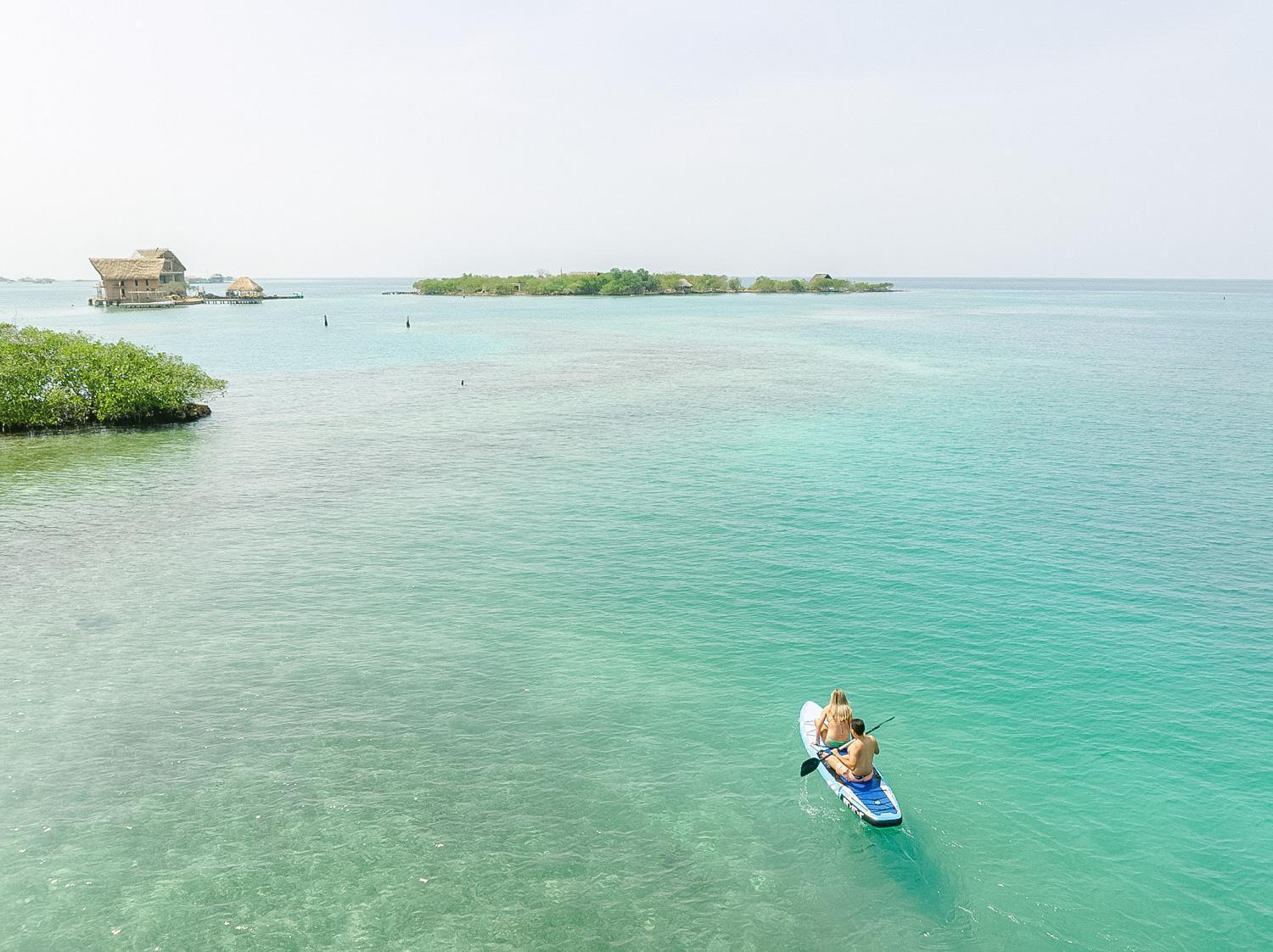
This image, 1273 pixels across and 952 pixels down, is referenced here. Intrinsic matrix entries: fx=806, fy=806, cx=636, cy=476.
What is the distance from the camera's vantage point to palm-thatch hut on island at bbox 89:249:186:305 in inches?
7165

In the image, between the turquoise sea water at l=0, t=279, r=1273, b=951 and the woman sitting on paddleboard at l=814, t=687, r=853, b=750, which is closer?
the turquoise sea water at l=0, t=279, r=1273, b=951

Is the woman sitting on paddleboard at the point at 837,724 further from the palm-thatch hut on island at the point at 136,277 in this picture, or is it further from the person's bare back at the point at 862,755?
the palm-thatch hut on island at the point at 136,277

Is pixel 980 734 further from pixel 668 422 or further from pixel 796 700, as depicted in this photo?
pixel 668 422

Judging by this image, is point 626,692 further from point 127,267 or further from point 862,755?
point 127,267

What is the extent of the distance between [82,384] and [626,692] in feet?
161

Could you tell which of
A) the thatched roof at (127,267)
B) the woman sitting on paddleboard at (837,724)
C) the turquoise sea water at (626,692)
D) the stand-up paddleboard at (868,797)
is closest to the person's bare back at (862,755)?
the stand-up paddleboard at (868,797)

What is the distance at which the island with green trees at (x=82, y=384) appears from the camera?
50625 millimetres

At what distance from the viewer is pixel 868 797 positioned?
16391 mm

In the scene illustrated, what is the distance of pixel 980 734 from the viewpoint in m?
19.9

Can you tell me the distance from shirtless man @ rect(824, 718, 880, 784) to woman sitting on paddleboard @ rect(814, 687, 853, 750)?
101 centimetres

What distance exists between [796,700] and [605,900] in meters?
8.37

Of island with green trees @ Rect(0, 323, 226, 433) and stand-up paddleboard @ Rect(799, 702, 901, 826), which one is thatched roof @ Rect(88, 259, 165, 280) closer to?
island with green trees @ Rect(0, 323, 226, 433)

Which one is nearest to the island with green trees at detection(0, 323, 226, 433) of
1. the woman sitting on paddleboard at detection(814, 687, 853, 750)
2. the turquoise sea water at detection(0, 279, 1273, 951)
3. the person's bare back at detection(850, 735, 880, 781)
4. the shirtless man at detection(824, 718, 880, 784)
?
the turquoise sea water at detection(0, 279, 1273, 951)

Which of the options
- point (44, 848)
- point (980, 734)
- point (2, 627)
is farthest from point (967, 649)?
point (2, 627)
